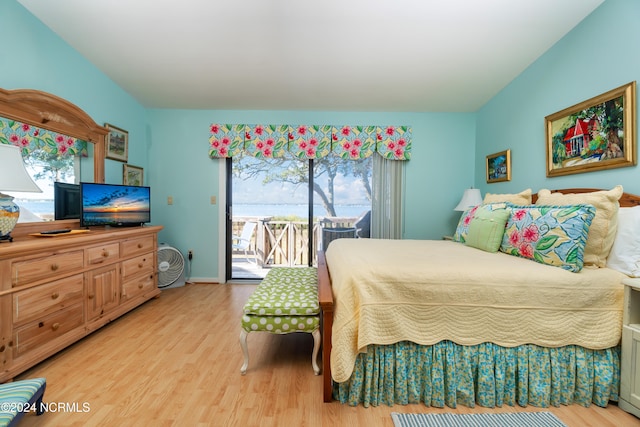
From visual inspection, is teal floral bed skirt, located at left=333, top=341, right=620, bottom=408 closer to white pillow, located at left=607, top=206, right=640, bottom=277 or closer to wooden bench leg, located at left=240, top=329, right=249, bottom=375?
white pillow, located at left=607, top=206, right=640, bottom=277

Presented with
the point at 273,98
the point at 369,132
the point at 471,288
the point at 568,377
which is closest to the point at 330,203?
the point at 369,132

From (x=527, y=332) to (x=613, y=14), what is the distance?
217cm

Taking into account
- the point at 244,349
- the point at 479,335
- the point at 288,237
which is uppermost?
the point at 288,237

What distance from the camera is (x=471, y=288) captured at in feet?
4.71

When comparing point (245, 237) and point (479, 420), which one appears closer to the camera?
point (479, 420)

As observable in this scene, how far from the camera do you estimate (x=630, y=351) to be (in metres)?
1.39

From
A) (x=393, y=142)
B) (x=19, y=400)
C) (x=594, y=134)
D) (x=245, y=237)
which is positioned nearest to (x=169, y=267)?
(x=245, y=237)

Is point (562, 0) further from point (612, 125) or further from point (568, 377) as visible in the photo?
point (568, 377)

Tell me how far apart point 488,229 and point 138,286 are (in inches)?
128

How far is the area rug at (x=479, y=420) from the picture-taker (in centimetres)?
134

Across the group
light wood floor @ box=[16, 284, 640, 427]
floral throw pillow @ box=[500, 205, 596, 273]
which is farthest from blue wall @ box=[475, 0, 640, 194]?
light wood floor @ box=[16, 284, 640, 427]

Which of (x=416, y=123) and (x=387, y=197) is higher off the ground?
(x=416, y=123)

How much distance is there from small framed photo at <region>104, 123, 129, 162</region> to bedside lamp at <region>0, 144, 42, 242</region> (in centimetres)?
141

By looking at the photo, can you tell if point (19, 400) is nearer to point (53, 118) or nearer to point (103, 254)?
point (103, 254)
